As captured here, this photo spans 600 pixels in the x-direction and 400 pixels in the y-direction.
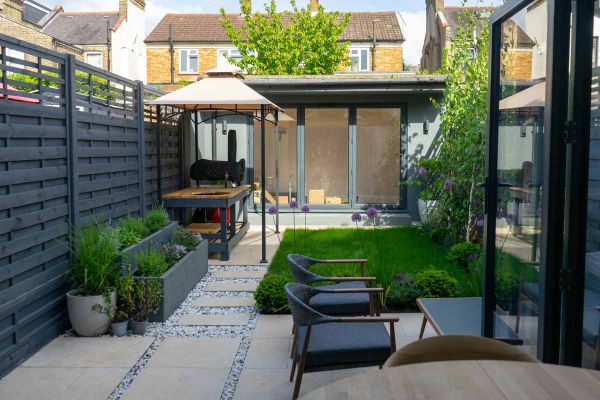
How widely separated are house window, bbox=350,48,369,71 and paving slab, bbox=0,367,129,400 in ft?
100

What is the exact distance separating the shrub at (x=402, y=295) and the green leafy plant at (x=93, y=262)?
2370mm

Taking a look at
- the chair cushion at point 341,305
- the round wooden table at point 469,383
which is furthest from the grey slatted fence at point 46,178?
the round wooden table at point 469,383

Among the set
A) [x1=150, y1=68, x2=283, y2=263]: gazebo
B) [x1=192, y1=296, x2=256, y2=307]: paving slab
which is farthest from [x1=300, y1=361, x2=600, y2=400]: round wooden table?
[x1=150, y1=68, x2=283, y2=263]: gazebo

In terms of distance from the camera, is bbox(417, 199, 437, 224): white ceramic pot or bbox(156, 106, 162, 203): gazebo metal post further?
bbox(417, 199, 437, 224): white ceramic pot

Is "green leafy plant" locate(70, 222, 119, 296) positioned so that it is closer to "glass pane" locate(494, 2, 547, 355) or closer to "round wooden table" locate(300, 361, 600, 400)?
"glass pane" locate(494, 2, 547, 355)

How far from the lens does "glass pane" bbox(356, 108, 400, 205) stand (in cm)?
1209

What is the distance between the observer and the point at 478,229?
870cm

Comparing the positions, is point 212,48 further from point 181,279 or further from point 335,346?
point 335,346

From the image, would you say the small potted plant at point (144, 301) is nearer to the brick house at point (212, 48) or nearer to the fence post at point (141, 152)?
the fence post at point (141, 152)

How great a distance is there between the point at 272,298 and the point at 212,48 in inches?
1182

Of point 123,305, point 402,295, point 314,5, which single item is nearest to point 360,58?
point 314,5

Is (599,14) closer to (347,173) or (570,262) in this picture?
(570,262)

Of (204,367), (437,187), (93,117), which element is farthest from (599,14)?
(437,187)

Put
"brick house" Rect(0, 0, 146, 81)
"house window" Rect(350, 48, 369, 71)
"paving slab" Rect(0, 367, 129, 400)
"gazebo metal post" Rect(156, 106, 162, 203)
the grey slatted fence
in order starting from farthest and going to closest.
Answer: "house window" Rect(350, 48, 369, 71) < "brick house" Rect(0, 0, 146, 81) < "gazebo metal post" Rect(156, 106, 162, 203) < the grey slatted fence < "paving slab" Rect(0, 367, 129, 400)
